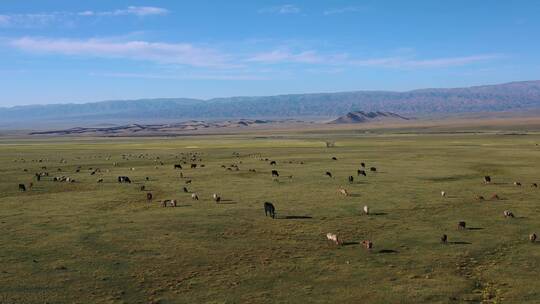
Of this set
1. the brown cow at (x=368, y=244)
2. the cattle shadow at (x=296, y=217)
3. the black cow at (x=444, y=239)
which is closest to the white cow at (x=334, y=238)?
the brown cow at (x=368, y=244)

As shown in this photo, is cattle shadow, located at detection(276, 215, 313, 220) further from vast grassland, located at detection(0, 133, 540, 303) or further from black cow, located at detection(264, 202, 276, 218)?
black cow, located at detection(264, 202, 276, 218)

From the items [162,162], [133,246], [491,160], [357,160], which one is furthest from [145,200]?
[491,160]

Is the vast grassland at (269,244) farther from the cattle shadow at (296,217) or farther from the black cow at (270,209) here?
the black cow at (270,209)

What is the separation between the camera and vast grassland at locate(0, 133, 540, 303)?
1995 centimetres

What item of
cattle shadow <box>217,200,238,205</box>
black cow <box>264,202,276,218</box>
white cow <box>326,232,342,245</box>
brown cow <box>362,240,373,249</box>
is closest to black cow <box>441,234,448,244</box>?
brown cow <box>362,240,373,249</box>

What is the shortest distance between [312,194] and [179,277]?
20708mm

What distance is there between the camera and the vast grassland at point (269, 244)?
786 inches

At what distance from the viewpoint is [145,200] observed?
39312 mm

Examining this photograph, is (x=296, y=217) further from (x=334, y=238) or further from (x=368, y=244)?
(x=368, y=244)

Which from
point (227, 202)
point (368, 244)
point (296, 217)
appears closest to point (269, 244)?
point (368, 244)

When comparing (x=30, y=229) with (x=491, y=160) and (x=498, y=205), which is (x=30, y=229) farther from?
(x=491, y=160)

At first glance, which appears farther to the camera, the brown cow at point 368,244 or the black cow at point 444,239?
the black cow at point 444,239

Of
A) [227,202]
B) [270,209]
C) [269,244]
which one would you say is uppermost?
[270,209]

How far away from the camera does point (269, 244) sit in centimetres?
2617
